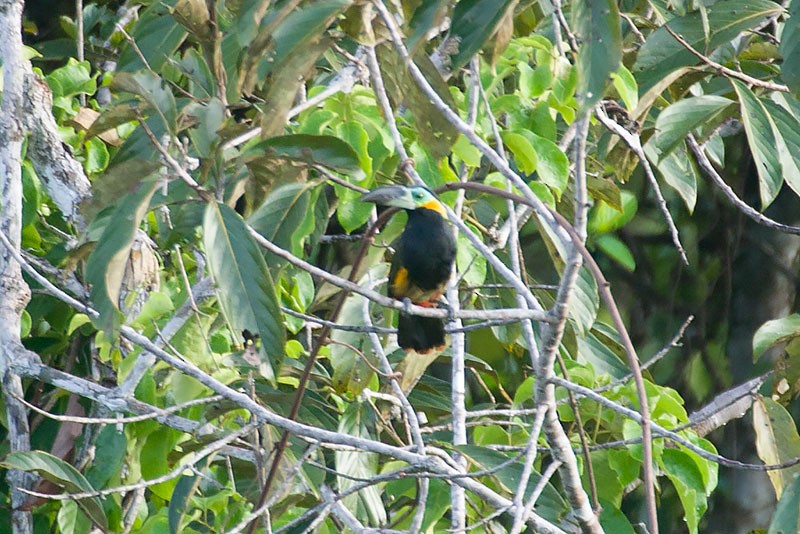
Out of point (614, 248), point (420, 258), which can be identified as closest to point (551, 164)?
point (420, 258)

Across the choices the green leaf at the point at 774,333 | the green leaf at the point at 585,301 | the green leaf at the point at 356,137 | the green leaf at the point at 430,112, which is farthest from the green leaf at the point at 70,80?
the green leaf at the point at 774,333

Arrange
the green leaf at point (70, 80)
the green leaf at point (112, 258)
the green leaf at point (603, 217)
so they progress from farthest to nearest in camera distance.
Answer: the green leaf at point (603, 217) → the green leaf at point (70, 80) → the green leaf at point (112, 258)

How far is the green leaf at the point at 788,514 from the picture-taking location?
246 cm

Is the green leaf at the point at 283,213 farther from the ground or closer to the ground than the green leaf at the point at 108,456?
farther from the ground

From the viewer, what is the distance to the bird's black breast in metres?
2.89

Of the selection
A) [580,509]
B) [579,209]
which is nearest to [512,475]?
[580,509]

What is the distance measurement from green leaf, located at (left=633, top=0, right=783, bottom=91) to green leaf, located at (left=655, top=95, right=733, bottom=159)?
0.42 feet

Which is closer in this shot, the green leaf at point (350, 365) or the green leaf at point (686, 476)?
the green leaf at point (686, 476)

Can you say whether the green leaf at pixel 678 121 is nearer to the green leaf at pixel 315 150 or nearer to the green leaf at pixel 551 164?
the green leaf at pixel 551 164

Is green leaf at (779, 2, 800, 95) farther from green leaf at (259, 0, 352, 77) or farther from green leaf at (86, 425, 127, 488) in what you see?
green leaf at (86, 425, 127, 488)

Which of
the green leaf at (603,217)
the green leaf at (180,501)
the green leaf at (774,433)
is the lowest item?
the green leaf at (180,501)

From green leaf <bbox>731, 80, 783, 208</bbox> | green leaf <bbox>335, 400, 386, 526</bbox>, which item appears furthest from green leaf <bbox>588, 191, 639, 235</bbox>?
green leaf <bbox>335, 400, 386, 526</bbox>

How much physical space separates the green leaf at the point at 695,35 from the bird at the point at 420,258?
24.6 inches

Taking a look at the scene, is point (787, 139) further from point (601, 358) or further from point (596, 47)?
point (596, 47)
